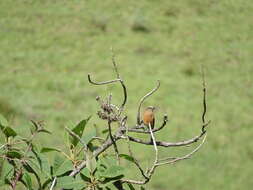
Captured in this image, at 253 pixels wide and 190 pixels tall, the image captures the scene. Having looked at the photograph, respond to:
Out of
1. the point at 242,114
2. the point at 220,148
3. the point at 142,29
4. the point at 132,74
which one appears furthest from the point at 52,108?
the point at 142,29

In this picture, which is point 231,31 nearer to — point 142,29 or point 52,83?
point 142,29

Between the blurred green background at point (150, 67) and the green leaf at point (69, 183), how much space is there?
2399mm

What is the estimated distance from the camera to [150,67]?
511cm

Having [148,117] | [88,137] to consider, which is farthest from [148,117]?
[88,137]

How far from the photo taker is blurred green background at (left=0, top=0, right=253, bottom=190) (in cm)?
381

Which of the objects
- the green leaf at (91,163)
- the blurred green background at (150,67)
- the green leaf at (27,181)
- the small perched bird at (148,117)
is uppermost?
the blurred green background at (150,67)

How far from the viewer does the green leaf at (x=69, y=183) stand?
627 millimetres

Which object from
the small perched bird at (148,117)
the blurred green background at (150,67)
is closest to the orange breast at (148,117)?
the small perched bird at (148,117)

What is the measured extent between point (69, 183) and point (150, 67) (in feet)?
14.8

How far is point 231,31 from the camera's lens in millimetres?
6465

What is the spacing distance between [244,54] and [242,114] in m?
1.59

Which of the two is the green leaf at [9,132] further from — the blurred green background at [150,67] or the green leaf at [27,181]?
the blurred green background at [150,67]

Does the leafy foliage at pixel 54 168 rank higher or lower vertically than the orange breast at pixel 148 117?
lower

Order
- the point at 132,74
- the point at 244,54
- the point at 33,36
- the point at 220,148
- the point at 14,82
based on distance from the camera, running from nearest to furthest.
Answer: the point at 220,148, the point at 14,82, the point at 132,74, the point at 33,36, the point at 244,54
